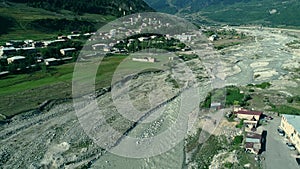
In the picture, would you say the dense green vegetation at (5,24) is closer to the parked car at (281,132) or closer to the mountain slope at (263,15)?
the parked car at (281,132)

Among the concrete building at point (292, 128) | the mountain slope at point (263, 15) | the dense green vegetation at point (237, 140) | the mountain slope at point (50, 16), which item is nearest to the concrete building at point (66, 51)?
the mountain slope at point (50, 16)

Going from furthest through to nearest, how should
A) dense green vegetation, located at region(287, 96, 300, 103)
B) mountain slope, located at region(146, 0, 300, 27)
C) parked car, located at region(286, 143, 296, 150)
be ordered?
mountain slope, located at region(146, 0, 300, 27)
dense green vegetation, located at region(287, 96, 300, 103)
parked car, located at region(286, 143, 296, 150)

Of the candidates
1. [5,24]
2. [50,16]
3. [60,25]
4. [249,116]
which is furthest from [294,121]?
[50,16]

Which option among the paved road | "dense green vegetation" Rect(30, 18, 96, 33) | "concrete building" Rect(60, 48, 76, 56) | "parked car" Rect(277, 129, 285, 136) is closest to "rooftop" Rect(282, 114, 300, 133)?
"parked car" Rect(277, 129, 285, 136)

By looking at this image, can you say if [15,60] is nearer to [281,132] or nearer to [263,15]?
[281,132]

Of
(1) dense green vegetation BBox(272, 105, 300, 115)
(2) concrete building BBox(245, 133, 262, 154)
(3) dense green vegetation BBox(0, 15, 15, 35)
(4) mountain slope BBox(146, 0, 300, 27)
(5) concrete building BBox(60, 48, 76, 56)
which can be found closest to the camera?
(2) concrete building BBox(245, 133, 262, 154)

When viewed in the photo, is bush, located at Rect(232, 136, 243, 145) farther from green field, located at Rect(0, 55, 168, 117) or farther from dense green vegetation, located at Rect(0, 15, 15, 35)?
dense green vegetation, located at Rect(0, 15, 15, 35)
